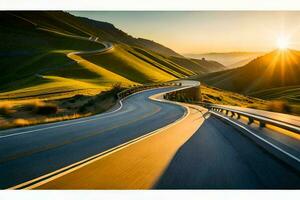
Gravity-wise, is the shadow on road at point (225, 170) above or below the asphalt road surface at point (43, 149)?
above

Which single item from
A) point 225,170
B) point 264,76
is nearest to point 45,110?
point 225,170

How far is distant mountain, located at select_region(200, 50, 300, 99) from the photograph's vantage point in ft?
497

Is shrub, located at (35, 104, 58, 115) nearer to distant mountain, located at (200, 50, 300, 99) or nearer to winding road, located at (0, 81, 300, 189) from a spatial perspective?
winding road, located at (0, 81, 300, 189)

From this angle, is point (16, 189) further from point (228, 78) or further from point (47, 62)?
point (228, 78)

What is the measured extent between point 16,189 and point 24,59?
429 ft

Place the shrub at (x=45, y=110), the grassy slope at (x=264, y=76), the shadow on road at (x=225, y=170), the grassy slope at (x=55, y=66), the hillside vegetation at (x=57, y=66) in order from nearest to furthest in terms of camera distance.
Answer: the shadow on road at (x=225, y=170) < the shrub at (x=45, y=110) < the hillside vegetation at (x=57, y=66) < the grassy slope at (x=55, y=66) < the grassy slope at (x=264, y=76)

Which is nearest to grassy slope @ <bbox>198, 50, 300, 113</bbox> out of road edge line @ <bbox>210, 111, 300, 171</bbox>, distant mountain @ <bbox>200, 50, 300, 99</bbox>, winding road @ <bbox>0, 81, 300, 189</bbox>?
distant mountain @ <bbox>200, 50, 300, 99</bbox>

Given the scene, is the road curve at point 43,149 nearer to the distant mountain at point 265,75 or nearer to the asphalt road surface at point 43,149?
the asphalt road surface at point 43,149

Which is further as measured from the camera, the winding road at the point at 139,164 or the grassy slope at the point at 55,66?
the grassy slope at the point at 55,66

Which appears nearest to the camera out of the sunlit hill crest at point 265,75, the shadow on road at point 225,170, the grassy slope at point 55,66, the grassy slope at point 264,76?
the shadow on road at point 225,170

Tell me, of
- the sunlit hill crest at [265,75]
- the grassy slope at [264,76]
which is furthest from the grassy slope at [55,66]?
the sunlit hill crest at [265,75]

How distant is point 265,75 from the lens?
16812cm

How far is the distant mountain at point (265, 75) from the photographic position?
152 meters

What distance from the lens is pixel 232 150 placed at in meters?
11.3
